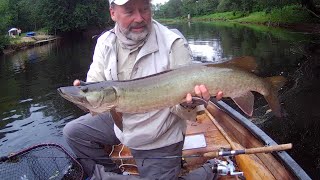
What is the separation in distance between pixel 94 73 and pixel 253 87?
1840 millimetres

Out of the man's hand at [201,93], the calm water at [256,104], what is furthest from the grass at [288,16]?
the man's hand at [201,93]

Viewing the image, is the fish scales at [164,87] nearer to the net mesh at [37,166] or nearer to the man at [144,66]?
the man at [144,66]

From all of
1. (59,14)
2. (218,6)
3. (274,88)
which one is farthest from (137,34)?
(218,6)

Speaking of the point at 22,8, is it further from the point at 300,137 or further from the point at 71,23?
the point at 300,137

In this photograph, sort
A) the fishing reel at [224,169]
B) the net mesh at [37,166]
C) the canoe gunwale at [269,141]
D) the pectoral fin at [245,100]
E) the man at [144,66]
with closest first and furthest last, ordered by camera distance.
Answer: the pectoral fin at [245,100] < the man at [144,66] < the canoe gunwale at [269,141] < the fishing reel at [224,169] < the net mesh at [37,166]

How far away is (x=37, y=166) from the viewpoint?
5.24 metres

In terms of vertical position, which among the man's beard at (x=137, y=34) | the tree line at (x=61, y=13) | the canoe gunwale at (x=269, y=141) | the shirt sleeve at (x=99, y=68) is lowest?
the canoe gunwale at (x=269, y=141)

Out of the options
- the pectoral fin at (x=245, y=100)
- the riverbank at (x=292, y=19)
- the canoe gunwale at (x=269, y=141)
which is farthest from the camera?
the riverbank at (x=292, y=19)

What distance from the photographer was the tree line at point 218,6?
141 feet

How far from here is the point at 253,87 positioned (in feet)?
11.8

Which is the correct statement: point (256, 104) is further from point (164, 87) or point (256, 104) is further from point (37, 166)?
point (164, 87)

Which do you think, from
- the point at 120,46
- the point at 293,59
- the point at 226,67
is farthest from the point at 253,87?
the point at 293,59

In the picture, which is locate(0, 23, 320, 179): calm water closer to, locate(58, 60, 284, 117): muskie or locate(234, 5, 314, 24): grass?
locate(58, 60, 284, 117): muskie

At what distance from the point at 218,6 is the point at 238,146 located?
102 metres
